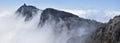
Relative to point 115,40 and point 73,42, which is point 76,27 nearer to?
point 73,42

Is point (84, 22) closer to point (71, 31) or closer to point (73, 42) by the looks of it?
point (71, 31)

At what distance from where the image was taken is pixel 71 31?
612 ft

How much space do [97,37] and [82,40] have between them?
18.0 m

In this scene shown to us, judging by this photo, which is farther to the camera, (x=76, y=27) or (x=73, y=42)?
(x=76, y=27)


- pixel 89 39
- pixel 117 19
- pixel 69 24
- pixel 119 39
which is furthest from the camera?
pixel 69 24

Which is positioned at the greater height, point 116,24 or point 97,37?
point 116,24

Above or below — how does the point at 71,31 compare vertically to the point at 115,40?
below

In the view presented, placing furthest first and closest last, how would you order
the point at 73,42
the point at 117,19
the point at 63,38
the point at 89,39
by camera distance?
1. the point at 63,38
2. the point at 73,42
3. the point at 89,39
4. the point at 117,19

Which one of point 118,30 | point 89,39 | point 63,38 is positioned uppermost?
point 118,30

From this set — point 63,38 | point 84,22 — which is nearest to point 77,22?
point 84,22

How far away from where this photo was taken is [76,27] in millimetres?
185125

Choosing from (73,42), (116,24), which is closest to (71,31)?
(73,42)

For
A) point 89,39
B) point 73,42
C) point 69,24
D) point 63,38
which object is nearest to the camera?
point 89,39

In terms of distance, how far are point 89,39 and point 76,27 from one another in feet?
213
